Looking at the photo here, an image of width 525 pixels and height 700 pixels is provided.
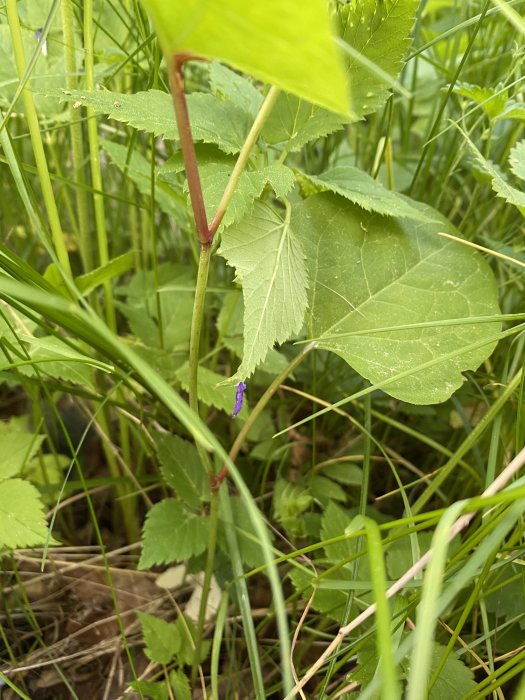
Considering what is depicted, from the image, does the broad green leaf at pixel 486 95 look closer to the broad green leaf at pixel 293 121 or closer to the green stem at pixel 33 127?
the broad green leaf at pixel 293 121

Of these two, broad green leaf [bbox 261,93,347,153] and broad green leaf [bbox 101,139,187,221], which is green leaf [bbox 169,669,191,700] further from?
broad green leaf [bbox 261,93,347,153]

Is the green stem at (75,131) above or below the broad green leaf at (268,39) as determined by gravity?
below

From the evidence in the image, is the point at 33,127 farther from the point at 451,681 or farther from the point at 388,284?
the point at 451,681

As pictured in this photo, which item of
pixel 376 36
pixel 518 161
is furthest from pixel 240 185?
pixel 518 161

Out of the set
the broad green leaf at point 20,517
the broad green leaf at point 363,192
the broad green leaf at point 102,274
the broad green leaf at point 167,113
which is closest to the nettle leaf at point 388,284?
the broad green leaf at point 363,192

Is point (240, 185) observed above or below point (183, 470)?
above

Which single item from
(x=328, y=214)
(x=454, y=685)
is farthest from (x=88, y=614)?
(x=328, y=214)

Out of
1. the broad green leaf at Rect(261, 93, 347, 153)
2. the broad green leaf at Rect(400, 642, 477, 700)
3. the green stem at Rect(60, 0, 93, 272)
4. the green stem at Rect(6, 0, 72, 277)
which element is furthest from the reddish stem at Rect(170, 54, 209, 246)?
the broad green leaf at Rect(400, 642, 477, 700)
